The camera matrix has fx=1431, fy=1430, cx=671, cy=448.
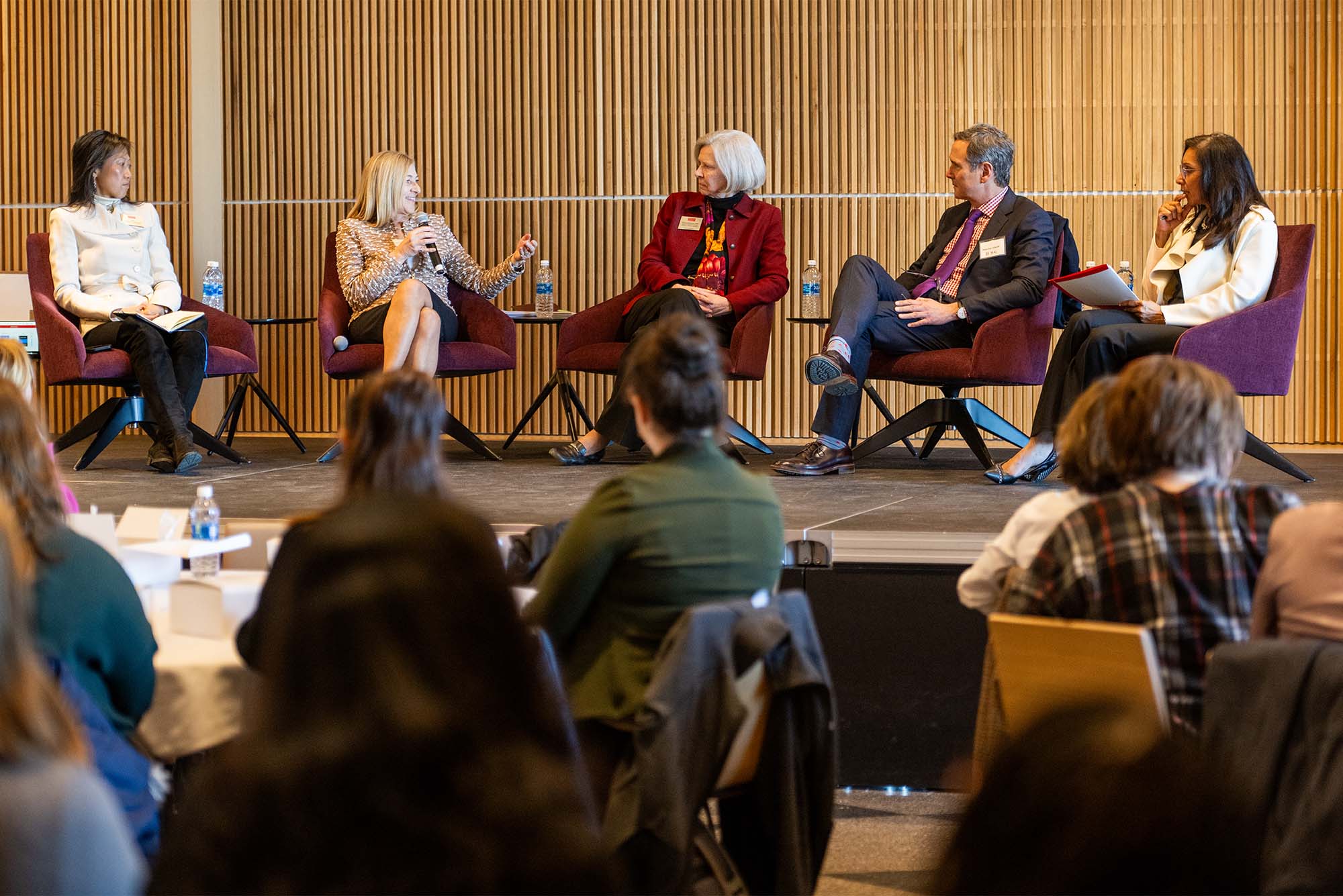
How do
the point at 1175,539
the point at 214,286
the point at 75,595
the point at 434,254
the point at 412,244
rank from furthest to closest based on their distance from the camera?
the point at 214,286 → the point at 434,254 → the point at 412,244 → the point at 1175,539 → the point at 75,595

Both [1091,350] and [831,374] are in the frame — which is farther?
[831,374]

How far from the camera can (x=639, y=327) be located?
560 cm

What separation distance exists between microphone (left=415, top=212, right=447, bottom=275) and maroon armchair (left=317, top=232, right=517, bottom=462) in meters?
0.13

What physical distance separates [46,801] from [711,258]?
16.5ft

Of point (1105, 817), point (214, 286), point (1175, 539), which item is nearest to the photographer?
point (1105, 817)

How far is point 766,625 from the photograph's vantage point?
2.10 meters

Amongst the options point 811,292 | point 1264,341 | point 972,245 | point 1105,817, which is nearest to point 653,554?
point 1105,817

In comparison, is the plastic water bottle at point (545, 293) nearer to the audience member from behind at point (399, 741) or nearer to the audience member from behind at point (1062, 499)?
the audience member from behind at point (1062, 499)

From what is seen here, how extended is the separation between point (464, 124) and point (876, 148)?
2189 millimetres

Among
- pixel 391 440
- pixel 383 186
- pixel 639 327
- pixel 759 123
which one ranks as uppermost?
pixel 759 123

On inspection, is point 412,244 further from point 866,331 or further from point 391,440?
point 391,440

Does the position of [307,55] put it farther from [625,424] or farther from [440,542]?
[440,542]

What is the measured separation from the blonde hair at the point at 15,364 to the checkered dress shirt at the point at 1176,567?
6.70ft

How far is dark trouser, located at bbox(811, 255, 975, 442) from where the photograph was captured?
5176mm
